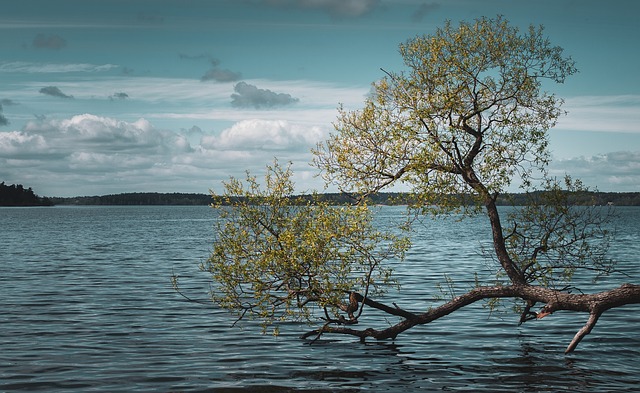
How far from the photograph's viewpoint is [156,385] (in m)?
22.0

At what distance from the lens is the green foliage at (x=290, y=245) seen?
890 inches

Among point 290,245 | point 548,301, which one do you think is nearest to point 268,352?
point 290,245

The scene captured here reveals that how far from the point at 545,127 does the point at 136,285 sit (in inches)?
1254

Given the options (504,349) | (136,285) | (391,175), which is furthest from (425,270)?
(391,175)

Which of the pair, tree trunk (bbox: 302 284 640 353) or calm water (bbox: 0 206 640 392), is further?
tree trunk (bbox: 302 284 640 353)

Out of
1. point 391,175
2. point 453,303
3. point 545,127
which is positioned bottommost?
point 453,303

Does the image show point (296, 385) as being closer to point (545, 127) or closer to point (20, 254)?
point (545, 127)

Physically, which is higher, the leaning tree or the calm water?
the leaning tree

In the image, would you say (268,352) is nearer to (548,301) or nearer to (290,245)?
(290,245)

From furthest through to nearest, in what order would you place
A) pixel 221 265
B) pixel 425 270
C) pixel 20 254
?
pixel 20 254
pixel 425 270
pixel 221 265

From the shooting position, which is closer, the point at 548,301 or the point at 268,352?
the point at 548,301

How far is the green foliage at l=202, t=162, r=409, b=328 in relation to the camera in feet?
74.1

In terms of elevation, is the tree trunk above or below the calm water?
above

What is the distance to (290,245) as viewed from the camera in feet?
73.2
